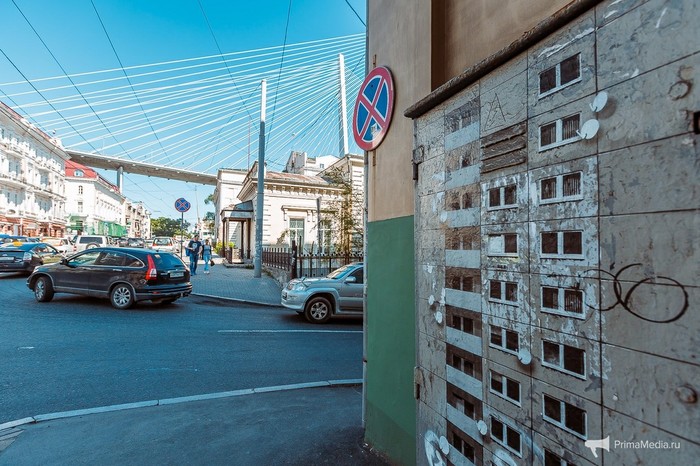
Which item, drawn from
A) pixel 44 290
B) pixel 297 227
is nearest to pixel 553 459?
pixel 44 290

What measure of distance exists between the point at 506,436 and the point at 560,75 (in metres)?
1.66

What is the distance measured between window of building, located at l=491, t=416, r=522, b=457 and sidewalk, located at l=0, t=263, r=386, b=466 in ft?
4.95

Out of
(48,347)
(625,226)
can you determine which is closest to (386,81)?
(625,226)

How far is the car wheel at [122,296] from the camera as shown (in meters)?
10.1

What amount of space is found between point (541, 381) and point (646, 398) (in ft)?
1.39

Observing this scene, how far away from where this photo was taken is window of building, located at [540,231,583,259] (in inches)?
60.5

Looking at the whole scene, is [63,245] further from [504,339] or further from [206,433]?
[504,339]

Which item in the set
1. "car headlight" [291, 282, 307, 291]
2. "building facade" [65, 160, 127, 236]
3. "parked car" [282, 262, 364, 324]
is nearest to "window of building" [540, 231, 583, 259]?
"parked car" [282, 262, 364, 324]

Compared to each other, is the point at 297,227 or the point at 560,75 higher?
the point at 297,227

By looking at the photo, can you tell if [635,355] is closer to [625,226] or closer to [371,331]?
[625,226]

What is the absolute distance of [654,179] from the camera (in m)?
1.29

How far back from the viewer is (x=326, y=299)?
377 inches

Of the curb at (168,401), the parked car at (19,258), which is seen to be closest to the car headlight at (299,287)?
the curb at (168,401)

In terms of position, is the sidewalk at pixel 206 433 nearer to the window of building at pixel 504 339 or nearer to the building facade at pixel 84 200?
the window of building at pixel 504 339
